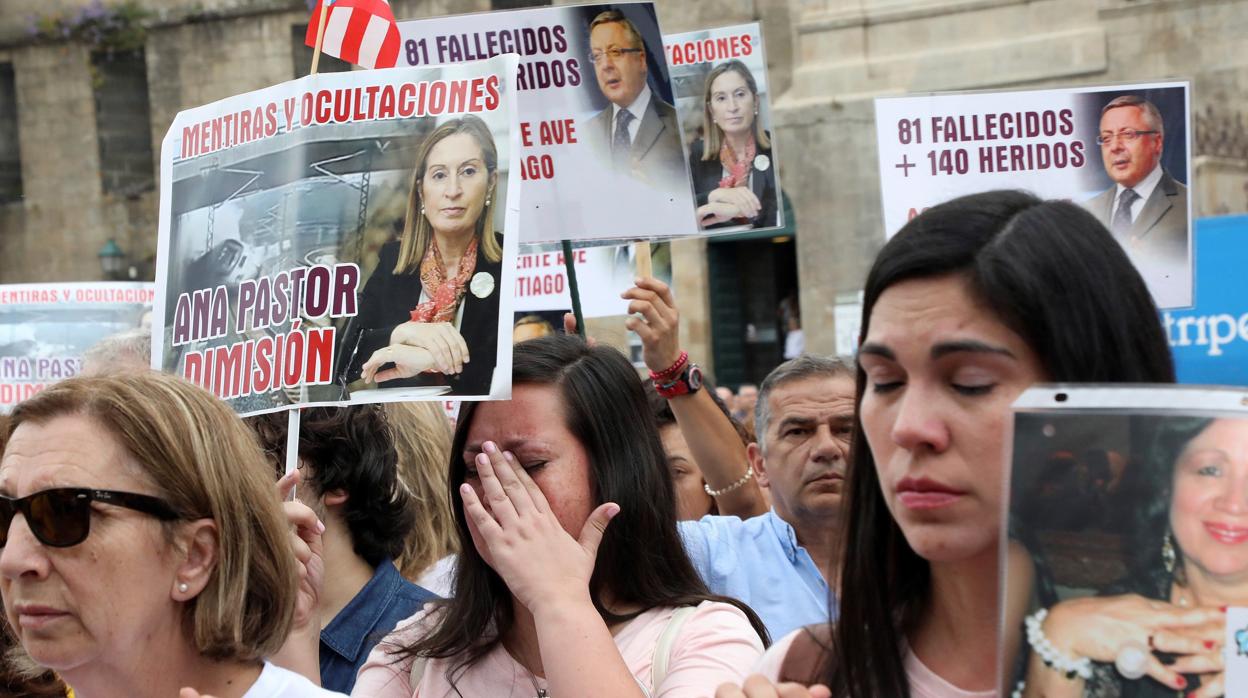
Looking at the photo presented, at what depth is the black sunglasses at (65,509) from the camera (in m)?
2.60

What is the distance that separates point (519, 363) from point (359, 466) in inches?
38.7

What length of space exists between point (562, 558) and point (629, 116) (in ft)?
8.67

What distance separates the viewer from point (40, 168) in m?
26.6

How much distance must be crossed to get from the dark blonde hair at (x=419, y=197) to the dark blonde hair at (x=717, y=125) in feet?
11.3

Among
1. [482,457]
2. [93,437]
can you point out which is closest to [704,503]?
[482,457]

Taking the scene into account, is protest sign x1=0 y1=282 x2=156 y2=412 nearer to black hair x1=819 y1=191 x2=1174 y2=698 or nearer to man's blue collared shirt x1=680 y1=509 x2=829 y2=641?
man's blue collared shirt x1=680 y1=509 x2=829 y2=641

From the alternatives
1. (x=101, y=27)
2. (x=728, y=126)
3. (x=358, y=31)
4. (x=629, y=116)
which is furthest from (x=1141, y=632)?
(x=101, y=27)

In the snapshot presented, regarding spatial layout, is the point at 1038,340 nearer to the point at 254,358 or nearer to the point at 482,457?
the point at 482,457

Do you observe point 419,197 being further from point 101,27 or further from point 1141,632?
point 101,27

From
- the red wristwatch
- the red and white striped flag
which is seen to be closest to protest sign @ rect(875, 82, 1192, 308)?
the red wristwatch

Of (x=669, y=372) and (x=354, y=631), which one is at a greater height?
(x=669, y=372)

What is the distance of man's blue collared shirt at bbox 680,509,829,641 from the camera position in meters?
4.20

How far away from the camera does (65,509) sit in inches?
103

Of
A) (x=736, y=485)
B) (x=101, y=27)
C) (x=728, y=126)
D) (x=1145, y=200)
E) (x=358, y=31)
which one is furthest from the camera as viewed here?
(x=101, y=27)
